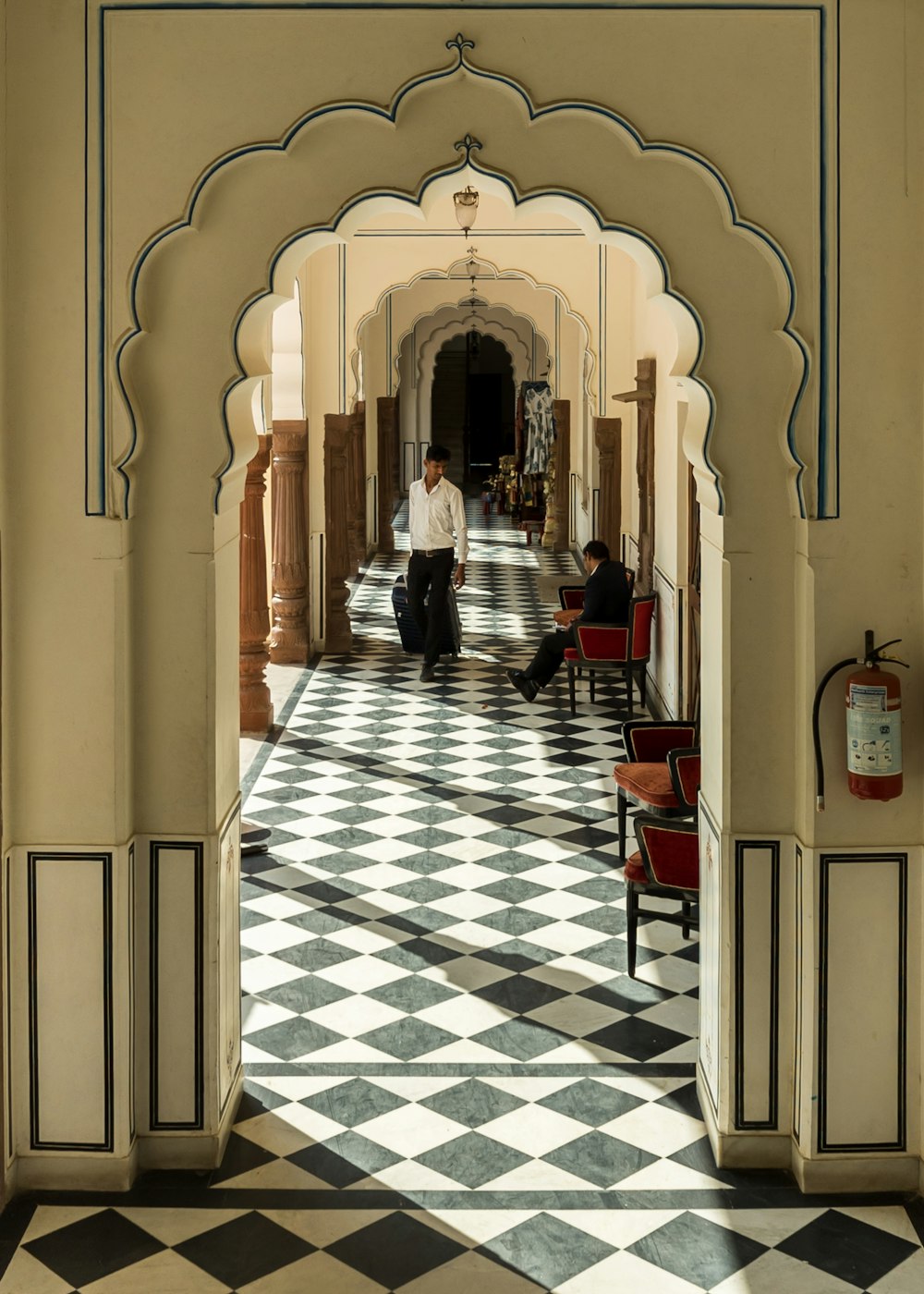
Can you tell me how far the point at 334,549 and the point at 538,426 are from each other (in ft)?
35.5

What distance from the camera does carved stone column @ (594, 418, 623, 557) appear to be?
1345 cm

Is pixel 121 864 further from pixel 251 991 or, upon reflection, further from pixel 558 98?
pixel 558 98

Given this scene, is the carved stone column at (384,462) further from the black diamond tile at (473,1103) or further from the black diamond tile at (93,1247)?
the black diamond tile at (93,1247)

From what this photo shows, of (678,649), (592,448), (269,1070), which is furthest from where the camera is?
(592,448)

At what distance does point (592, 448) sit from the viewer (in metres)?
16.8

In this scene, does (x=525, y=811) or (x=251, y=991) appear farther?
(x=525, y=811)

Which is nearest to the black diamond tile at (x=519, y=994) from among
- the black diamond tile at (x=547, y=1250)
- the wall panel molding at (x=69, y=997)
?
the black diamond tile at (x=547, y=1250)

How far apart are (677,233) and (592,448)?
1261 cm

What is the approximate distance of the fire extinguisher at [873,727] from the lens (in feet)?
13.7

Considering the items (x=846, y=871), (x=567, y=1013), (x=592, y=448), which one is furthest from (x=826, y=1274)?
(x=592, y=448)

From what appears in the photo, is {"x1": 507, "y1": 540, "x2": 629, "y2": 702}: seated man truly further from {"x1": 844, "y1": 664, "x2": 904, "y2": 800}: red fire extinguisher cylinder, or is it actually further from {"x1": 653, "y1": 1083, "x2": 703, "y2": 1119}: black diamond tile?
{"x1": 844, "y1": 664, "x2": 904, "y2": 800}: red fire extinguisher cylinder

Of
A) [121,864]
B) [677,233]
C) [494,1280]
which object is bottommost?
[494,1280]

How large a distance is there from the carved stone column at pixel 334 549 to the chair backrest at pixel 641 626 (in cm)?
325

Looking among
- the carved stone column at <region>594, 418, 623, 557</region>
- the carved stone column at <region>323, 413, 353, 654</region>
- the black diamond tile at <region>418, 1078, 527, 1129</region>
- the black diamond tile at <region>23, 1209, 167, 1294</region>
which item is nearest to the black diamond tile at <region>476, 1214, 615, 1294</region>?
the black diamond tile at <region>418, 1078, 527, 1129</region>
